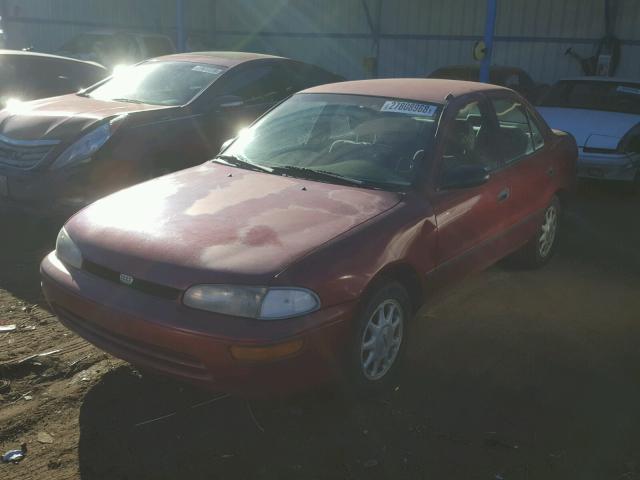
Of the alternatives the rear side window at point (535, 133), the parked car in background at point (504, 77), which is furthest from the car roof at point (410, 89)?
the parked car in background at point (504, 77)

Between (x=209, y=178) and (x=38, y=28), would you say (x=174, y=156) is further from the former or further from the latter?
(x=38, y=28)

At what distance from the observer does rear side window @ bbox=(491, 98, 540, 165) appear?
14.5 ft

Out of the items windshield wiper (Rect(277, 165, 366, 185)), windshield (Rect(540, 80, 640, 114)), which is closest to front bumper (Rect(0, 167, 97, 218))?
windshield wiper (Rect(277, 165, 366, 185))

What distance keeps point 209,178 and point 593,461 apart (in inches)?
96.0

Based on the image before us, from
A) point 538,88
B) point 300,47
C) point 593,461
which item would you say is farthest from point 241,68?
point 300,47

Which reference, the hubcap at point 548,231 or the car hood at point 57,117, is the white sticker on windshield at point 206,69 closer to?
the car hood at point 57,117

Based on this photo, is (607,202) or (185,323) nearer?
(185,323)

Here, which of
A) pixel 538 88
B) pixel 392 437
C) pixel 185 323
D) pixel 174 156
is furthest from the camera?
pixel 538 88

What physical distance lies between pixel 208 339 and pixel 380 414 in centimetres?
98

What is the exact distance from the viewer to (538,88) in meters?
12.4

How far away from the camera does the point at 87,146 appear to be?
17.5ft

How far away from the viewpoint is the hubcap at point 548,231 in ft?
16.7

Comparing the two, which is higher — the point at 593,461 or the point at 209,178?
the point at 209,178

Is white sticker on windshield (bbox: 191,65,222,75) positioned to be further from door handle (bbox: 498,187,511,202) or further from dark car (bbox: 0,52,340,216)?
door handle (bbox: 498,187,511,202)
